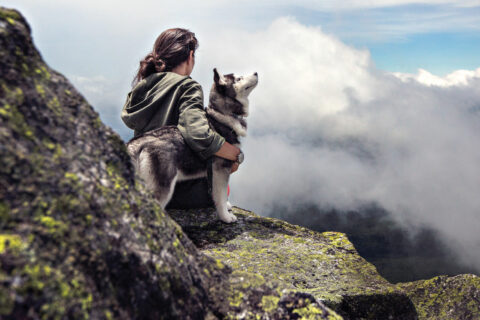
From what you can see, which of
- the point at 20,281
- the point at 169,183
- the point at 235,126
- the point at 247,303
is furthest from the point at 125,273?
the point at 235,126

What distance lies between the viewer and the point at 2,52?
247cm

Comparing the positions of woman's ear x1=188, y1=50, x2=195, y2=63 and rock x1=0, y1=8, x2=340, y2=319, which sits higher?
woman's ear x1=188, y1=50, x2=195, y2=63

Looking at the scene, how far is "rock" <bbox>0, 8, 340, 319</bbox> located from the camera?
6.70 ft

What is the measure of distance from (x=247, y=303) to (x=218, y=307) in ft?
0.90

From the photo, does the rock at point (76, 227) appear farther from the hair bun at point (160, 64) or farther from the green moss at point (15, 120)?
the hair bun at point (160, 64)

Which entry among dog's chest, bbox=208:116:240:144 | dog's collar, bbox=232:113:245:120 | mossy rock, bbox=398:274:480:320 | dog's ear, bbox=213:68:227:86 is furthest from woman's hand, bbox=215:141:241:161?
mossy rock, bbox=398:274:480:320

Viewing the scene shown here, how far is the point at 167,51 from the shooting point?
8.38m

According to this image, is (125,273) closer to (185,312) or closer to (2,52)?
(185,312)

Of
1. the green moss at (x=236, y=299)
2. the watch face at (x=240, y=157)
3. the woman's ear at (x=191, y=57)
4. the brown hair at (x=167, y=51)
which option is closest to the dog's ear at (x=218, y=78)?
the woman's ear at (x=191, y=57)

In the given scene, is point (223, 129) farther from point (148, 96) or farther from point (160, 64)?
point (160, 64)

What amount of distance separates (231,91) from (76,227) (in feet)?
22.3

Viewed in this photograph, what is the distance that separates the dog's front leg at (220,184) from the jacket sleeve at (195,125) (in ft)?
2.50

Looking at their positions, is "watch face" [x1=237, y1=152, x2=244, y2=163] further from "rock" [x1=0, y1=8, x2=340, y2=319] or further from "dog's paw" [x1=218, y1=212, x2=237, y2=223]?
"rock" [x1=0, y1=8, x2=340, y2=319]

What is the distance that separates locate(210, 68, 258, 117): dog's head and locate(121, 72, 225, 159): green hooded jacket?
3.08ft
